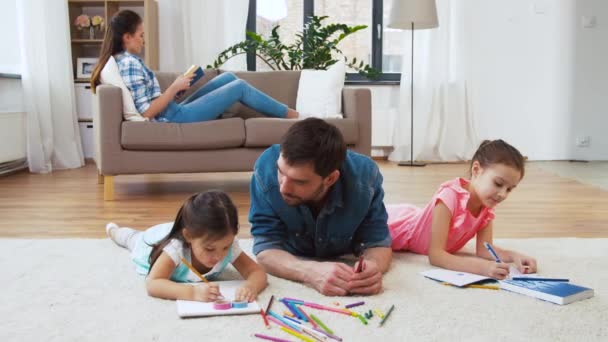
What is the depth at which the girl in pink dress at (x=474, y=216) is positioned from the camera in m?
1.91

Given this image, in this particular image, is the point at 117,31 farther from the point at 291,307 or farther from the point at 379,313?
the point at 379,313

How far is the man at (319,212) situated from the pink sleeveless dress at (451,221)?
0.23 m

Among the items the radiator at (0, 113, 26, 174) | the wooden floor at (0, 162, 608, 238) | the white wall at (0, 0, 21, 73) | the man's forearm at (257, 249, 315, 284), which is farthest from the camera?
the white wall at (0, 0, 21, 73)

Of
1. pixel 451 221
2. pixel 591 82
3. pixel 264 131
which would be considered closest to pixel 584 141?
pixel 591 82

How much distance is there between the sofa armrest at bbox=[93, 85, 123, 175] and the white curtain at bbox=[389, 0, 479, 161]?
2619 mm

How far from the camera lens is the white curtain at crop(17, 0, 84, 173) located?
470 centimetres

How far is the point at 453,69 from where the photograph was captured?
17.8 ft

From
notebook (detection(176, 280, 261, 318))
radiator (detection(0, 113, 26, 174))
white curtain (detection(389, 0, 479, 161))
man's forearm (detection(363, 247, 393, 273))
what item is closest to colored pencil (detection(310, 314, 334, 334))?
notebook (detection(176, 280, 261, 318))

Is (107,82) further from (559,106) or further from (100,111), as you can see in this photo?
(559,106)

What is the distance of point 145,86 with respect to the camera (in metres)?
3.64

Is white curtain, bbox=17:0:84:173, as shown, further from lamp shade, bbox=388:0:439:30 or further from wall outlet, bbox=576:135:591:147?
wall outlet, bbox=576:135:591:147

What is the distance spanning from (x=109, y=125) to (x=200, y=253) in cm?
202

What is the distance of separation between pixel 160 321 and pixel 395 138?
164 inches

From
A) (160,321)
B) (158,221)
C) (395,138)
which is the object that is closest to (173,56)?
(395,138)
